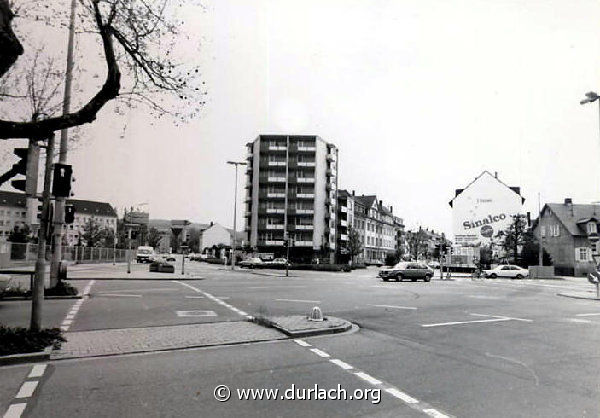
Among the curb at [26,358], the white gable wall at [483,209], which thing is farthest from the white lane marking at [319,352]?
the white gable wall at [483,209]

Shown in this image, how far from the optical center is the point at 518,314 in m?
14.3

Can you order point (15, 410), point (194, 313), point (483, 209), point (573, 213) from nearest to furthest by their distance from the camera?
point (15, 410)
point (194, 313)
point (573, 213)
point (483, 209)

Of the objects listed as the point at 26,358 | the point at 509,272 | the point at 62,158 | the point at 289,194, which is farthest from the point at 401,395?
the point at 289,194

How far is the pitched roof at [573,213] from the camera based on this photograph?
6325 centimetres

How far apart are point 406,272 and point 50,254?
78.0 feet

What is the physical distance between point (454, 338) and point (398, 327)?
1687 mm

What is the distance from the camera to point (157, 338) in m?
9.05

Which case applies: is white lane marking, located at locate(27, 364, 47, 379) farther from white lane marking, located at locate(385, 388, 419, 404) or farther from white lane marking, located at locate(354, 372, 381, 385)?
white lane marking, located at locate(385, 388, 419, 404)

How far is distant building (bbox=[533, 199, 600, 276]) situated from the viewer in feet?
198

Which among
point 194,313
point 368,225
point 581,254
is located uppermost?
point 368,225

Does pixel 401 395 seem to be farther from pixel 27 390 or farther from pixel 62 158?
pixel 62 158

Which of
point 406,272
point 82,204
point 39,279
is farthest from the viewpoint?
point 82,204

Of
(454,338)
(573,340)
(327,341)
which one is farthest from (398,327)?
(573,340)

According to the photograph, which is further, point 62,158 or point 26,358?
point 62,158
